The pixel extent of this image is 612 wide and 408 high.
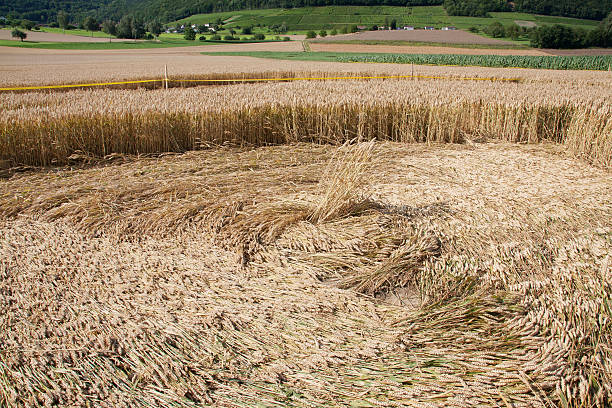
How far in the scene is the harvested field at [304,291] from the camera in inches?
108

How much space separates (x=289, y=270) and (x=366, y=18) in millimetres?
99718

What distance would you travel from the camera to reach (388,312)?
3.57m

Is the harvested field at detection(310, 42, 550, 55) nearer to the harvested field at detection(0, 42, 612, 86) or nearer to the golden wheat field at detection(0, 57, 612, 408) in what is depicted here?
the harvested field at detection(0, 42, 612, 86)

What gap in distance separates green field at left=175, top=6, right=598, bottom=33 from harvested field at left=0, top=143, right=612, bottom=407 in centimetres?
7915

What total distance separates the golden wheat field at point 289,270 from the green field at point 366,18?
77976 millimetres

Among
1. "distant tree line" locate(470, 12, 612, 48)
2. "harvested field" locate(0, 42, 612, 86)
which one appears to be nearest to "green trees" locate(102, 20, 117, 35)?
"harvested field" locate(0, 42, 612, 86)

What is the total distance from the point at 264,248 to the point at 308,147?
13.4ft

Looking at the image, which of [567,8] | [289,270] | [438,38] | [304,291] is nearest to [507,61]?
[438,38]

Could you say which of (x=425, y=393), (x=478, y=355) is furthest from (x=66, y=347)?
(x=478, y=355)

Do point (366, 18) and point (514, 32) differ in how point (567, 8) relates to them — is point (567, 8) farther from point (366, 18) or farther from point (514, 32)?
point (366, 18)

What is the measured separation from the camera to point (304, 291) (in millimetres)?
3781

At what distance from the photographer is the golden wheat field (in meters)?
2.77

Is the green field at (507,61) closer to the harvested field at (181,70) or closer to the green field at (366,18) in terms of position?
the harvested field at (181,70)

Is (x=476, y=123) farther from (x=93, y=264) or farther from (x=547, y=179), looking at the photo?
(x=93, y=264)
